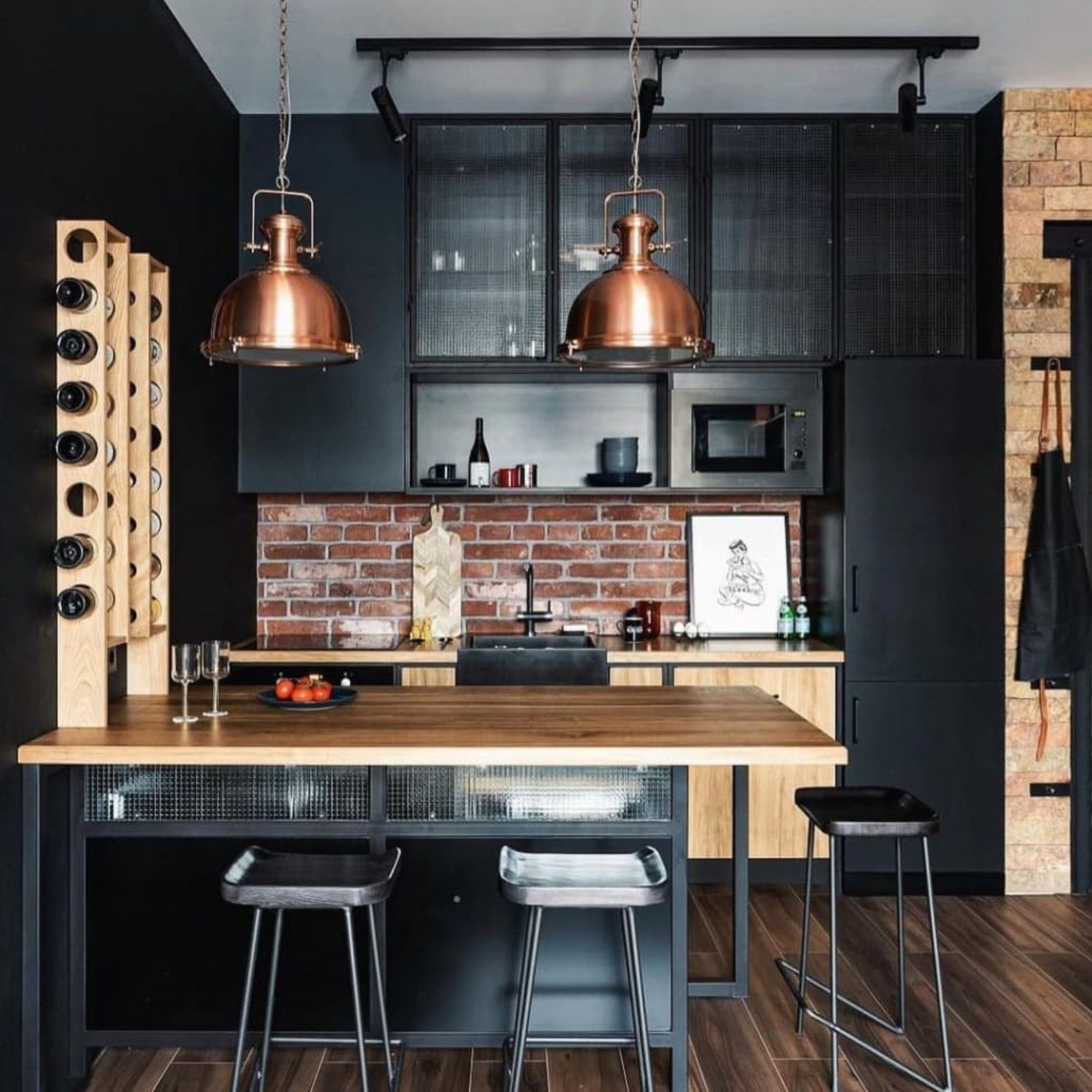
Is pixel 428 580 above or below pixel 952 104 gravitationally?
below

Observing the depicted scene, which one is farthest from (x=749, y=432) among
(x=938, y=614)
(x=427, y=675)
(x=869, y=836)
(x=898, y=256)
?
(x=869, y=836)

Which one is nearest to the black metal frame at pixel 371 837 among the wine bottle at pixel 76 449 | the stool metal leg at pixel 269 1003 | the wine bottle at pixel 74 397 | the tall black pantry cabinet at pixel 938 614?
the stool metal leg at pixel 269 1003

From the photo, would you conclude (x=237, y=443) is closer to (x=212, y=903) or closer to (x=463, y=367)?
(x=463, y=367)

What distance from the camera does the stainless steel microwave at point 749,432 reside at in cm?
432

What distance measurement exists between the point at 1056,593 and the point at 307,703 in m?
2.83

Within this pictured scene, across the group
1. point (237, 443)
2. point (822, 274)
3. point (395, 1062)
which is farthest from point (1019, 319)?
point (395, 1062)

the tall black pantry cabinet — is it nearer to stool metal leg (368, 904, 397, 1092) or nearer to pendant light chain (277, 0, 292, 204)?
stool metal leg (368, 904, 397, 1092)

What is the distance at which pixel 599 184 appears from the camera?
13.9 ft

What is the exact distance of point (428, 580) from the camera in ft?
15.0

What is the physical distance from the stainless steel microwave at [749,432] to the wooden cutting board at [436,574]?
1.01 metres

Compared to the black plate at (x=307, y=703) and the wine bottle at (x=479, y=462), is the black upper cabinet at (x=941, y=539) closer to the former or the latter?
the wine bottle at (x=479, y=462)

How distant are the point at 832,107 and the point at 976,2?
2.78 feet

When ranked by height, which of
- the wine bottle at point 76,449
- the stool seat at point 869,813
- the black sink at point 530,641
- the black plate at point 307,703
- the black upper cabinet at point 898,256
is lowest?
the stool seat at point 869,813

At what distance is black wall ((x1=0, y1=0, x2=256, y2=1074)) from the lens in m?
2.35
